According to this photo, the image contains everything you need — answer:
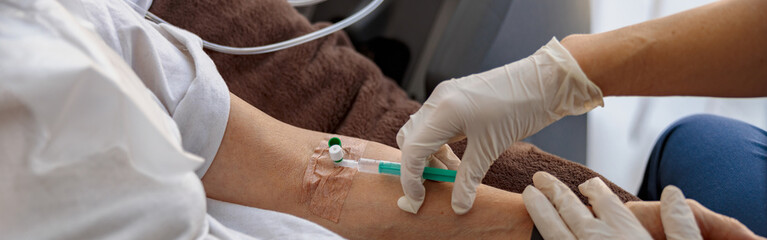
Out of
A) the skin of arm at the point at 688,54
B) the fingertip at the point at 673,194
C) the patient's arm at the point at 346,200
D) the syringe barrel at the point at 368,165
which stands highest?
the skin of arm at the point at 688,54

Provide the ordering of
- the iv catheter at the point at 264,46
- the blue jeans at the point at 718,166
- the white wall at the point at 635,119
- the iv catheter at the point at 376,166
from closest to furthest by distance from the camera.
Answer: the iv catheter at the point at 376,166, the blue jeans at the point at 718,166, the iv catheter at the point at 264,46, the white wall at the point at 635,119

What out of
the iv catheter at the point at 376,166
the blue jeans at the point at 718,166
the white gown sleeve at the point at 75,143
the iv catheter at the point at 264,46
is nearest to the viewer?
the white gown sleeve at the point at 75,143

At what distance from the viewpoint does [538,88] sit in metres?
0.89

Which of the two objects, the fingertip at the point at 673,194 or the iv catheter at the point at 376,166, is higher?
the fingertip at the point at 673,194

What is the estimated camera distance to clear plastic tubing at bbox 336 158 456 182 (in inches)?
36.9

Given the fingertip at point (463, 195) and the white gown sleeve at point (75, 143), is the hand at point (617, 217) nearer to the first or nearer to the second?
the fingertip at point (463, 195)

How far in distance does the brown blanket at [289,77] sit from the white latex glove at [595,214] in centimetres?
30

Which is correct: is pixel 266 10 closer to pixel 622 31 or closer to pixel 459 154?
pixel 459 154

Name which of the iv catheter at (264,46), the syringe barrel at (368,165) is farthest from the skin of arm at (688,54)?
the iv catheter at (264,46)

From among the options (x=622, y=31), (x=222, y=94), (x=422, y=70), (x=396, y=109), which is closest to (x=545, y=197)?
(x=622, y=31)

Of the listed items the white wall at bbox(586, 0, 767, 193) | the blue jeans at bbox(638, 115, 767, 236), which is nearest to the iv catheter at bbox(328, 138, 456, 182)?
the blue jeans at bbox(638, 115, 767, 236)

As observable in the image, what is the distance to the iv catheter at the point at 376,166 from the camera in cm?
93

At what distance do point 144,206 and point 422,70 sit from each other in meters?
1.18

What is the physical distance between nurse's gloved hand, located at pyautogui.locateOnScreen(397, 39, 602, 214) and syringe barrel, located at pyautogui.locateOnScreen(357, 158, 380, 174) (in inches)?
3.4
